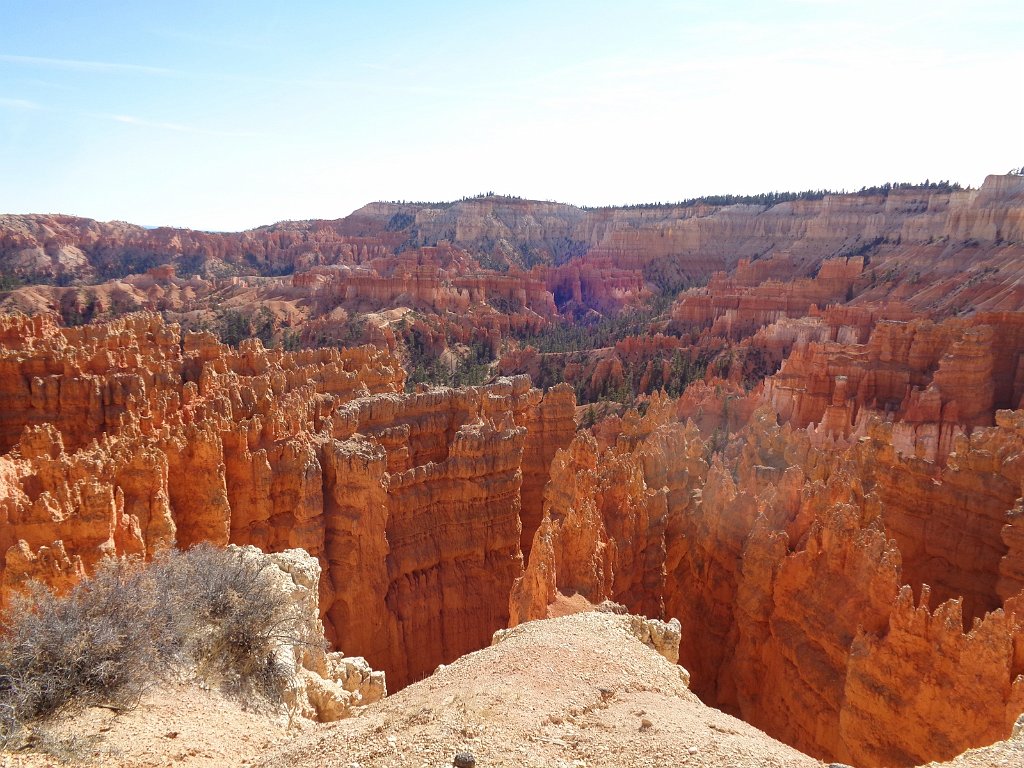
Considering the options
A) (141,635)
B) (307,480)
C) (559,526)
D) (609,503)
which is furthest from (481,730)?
(609,503)

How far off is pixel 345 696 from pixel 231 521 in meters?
6.32

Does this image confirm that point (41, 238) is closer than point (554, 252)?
Yes

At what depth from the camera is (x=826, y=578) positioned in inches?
484

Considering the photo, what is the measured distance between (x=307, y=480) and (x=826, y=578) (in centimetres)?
1046

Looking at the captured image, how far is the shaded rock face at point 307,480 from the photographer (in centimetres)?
1130

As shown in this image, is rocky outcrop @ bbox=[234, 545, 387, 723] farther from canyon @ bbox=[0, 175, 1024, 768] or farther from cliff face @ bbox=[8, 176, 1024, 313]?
cliff face @ bbox=[8, 176, 1024, 313]

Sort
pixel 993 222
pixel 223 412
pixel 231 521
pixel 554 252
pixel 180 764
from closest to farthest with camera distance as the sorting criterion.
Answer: pixel 180 764 → pixel 231 521 → pixel 223 412 → pixel 993 222 → pixel 554 252

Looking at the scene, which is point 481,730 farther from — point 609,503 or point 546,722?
point 609,503

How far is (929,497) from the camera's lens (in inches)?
576

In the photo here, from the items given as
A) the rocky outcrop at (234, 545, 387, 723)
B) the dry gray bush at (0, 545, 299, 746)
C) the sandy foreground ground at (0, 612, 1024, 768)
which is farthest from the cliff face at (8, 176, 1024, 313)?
the dry gray bush at (0, 545, 299, 746)

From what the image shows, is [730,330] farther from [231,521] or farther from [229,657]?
[229,657]

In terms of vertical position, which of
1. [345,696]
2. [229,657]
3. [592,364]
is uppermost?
[229,657]

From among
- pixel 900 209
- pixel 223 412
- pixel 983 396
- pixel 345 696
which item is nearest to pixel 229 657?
pixel 345 696

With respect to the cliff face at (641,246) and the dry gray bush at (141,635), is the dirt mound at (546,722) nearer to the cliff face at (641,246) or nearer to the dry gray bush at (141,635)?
the dry gray bush at (141,635)
